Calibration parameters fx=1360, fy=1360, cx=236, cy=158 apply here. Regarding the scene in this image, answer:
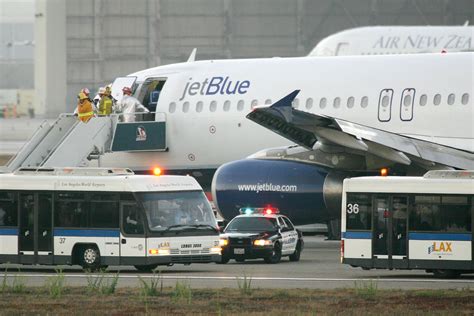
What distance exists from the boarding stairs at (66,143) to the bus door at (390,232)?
43.4 ft

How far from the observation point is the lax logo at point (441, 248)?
27828 mm

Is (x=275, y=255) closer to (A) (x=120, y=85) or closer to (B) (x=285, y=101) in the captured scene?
(B) (x=285, y=101)

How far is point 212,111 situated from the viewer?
4116 cm

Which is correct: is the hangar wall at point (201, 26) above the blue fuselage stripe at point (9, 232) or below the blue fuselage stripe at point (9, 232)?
above

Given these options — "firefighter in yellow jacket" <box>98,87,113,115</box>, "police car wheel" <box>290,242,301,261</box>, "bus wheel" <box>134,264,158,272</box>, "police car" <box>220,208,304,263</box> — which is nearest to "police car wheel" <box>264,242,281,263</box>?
"police car" <box>220,208,304,263</box>

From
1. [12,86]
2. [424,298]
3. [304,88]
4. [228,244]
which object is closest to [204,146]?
[304,88]

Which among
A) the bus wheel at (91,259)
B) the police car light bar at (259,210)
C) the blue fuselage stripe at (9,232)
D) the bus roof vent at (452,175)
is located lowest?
the bus wheel at (91,259)

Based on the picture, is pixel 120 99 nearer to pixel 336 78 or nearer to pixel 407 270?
pixel 336 78

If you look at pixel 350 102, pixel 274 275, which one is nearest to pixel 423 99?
pixel 350 102

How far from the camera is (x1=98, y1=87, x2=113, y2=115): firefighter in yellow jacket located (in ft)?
136

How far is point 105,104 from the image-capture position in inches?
1633

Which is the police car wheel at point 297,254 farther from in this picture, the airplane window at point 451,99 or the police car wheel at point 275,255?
the airplane window at point 451,99

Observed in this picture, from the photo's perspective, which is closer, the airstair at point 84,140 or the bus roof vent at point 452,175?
the bus roof vent at point 452,175

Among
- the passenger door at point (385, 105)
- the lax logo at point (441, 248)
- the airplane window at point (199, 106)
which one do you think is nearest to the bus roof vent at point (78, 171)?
the lax logo at point (441, 248)
